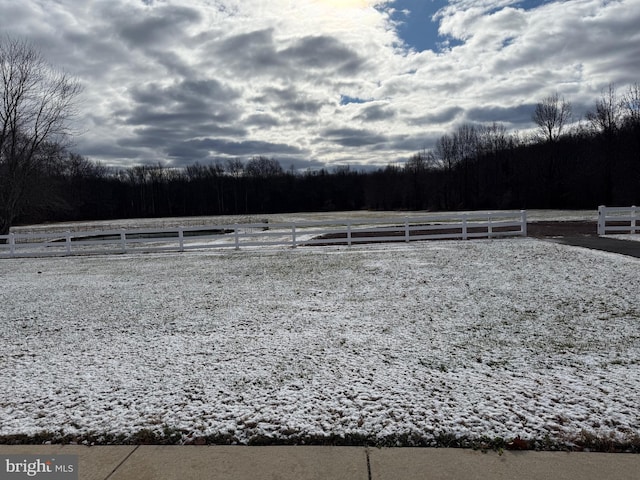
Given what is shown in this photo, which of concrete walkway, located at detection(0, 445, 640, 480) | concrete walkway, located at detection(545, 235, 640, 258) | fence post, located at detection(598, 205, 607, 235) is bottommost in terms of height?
concrete walkway, located at detection(0, 445, 640, 480)

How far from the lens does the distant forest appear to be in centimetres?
5081

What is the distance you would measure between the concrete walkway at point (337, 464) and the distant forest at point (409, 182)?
31.4 meters

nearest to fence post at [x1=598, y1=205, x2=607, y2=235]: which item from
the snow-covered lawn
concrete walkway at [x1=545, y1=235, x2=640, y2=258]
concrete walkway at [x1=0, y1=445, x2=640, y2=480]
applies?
concrete walkway at [x1=545, y1=235, x2=640, y2=258]

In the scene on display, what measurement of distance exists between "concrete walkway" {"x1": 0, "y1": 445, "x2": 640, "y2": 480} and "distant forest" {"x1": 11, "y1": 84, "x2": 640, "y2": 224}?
31406mm

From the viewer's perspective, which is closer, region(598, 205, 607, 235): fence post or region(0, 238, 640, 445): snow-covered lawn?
region(0, 238, 640, 445): snow-covered lawn

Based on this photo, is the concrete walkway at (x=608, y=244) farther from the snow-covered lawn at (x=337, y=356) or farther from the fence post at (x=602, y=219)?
the snow-covered lawn at (x=337, y=356)

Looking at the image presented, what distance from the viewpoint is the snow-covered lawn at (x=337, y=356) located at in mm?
3570

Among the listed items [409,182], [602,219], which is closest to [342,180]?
[409,182]

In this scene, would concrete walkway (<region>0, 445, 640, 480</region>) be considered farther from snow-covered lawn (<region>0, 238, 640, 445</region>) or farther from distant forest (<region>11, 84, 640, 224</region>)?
distant forest (<region>11, 84, 640, 224</region>)

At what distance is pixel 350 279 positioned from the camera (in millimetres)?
10203

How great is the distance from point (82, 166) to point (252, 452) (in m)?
109

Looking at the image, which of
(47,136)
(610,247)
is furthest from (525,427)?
(47,136)

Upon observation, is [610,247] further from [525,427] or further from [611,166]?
[611,166]

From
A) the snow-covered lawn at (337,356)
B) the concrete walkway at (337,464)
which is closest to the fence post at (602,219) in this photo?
the snow-covered lawn at (337,356)
